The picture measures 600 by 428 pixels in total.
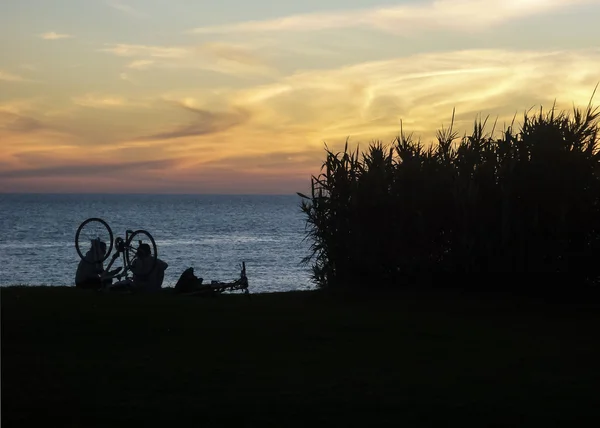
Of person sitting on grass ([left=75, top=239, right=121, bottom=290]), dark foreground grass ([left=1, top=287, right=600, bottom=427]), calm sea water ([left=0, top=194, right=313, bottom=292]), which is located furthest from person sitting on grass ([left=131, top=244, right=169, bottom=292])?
calm sea water ([left=0, top=194, right=313, bottom=292])

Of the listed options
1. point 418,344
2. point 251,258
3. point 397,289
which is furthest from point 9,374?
point 251,258

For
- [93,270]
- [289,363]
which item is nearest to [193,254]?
[93,270]

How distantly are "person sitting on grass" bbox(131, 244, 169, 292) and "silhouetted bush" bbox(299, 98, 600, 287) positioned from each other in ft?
17.2

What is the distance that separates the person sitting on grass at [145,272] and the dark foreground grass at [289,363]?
1.87 meters

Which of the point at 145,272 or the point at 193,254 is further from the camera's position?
the point at 193,254

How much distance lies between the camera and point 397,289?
23.0m

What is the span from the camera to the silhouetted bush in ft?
74.3

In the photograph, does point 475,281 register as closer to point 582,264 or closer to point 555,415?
point 582,264

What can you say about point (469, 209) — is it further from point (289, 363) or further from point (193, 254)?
point (193, 254)

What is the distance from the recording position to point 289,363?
41.6 feet

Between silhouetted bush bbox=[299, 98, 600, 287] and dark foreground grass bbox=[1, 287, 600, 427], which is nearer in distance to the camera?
dark foreground grass bbox=[1, 287, 600, 427]

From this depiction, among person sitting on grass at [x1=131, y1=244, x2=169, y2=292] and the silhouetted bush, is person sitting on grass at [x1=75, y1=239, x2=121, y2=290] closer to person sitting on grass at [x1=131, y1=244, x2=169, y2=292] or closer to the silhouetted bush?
person sitting on grass at [x1=131, y1=244, x2=169, y2=292]

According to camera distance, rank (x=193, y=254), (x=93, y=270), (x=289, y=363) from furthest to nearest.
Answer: (x=193, y=254), (x=93, y=270), (x=289, y=363)

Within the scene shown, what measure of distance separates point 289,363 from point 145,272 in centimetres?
1009
